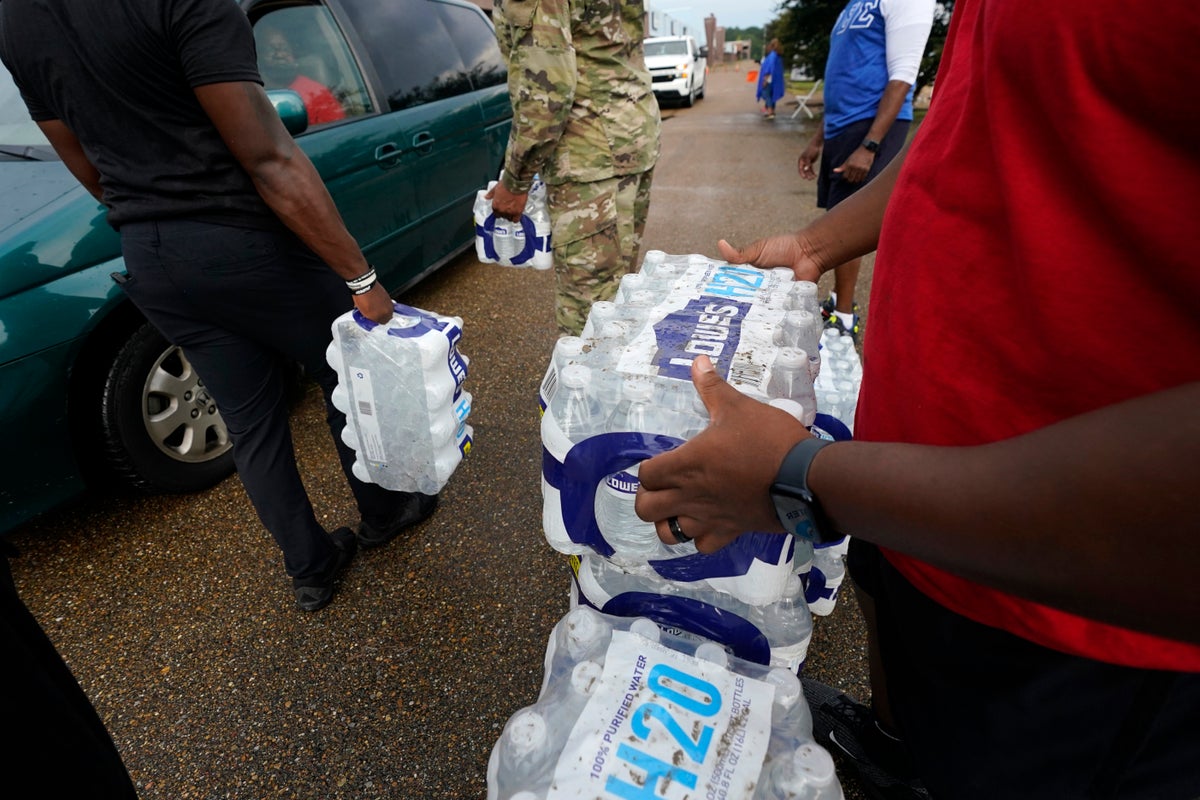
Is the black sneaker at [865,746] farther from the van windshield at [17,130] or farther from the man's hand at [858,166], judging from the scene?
the van windshield at [17,130]

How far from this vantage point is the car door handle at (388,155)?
11.2ft

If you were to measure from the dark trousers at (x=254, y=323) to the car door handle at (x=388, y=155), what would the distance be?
160cm

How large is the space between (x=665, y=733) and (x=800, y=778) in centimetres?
23

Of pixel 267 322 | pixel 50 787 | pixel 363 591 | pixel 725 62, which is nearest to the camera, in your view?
pixel 50 787

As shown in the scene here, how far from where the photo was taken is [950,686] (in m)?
1.00

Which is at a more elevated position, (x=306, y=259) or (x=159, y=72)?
(x=159, y=72)

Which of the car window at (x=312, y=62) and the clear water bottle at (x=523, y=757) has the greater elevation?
the car window at (x=312, y=62)

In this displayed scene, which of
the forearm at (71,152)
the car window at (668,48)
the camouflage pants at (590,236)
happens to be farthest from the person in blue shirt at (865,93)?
the car window at (668,48)

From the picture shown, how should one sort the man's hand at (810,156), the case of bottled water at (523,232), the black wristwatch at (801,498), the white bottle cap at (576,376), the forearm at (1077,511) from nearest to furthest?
the forearm at (1077,511) → the black wristwatch at (801,498) → the white bottle cap at (576,376) → the case of bottled water at (523,232) → the man's hand at (810,156)

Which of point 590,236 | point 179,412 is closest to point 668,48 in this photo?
point 590,236

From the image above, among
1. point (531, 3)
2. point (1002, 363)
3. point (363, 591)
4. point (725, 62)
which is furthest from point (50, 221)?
point (725, 62)

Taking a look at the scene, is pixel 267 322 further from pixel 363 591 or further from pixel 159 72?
pixel 363 591

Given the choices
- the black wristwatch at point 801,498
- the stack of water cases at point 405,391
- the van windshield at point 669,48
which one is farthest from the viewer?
the van windshield at point 669,48

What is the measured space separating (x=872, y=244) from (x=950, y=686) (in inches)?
37.3
